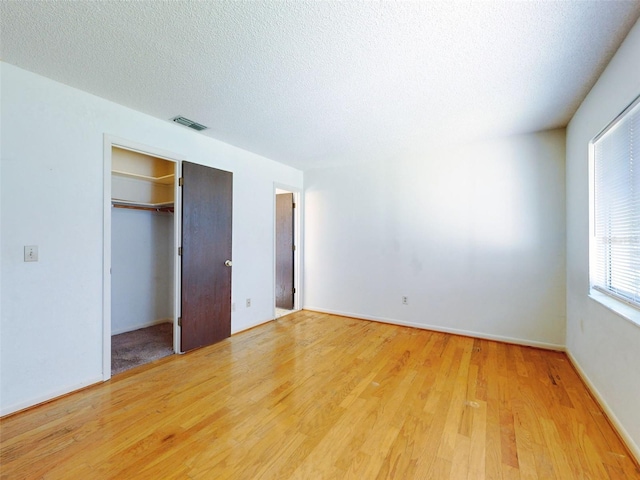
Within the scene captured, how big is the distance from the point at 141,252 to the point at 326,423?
3.42m

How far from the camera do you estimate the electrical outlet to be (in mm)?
2016

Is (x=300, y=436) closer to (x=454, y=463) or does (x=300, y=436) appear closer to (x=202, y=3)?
(x=454, y=463)

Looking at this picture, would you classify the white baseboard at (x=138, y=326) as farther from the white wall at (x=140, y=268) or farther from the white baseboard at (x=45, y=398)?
the white baseboard at (x=45, y=398)

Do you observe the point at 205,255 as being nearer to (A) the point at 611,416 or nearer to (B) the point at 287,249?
(B) the point at 287,249

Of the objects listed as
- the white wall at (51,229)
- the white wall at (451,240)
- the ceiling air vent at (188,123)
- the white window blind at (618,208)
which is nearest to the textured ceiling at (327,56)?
the ceiling air vent at (188,123)

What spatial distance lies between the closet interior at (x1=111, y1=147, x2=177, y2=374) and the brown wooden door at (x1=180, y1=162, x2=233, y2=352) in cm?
41

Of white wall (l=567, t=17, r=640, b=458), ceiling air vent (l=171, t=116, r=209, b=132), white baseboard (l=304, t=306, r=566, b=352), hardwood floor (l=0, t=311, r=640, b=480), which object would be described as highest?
ceiling air vent (l=171, t=116, r=209, b=132)

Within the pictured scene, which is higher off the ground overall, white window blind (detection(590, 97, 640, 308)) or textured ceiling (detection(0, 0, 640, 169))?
textured ceiling (detection(0, 0, 640, 169))

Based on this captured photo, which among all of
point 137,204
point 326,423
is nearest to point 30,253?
point 137,204

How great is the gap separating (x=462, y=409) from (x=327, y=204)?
3.36 m

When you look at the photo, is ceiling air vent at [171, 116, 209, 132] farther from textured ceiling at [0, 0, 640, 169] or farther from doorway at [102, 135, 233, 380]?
doorway at [102, 135, 233, 380]

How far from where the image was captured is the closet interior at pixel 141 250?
3.47 metres

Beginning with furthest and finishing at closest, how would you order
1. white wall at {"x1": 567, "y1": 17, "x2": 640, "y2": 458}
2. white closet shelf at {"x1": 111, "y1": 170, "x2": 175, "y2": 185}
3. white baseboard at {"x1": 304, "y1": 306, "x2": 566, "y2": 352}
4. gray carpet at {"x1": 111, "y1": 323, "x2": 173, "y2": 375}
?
white closet shelf at {"x1": 111, "y1": 170, "x2": 175, "y2": 185} < white baseboard at {"x1": 304, "y1": 306, "x2": 566, "y2": 352} < gray carpet at {"x1": 111, "y1": 323, "x2": 173, "y2": 375} < white wall at {"x1": 567, "y1": 17, "x2": 640, "y2": 458}

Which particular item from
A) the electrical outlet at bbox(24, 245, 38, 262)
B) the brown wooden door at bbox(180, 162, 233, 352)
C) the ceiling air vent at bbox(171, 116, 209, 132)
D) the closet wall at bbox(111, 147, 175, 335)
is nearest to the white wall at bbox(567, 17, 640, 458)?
the ceiling air vent at bbox(171, 116, 209, 132)
